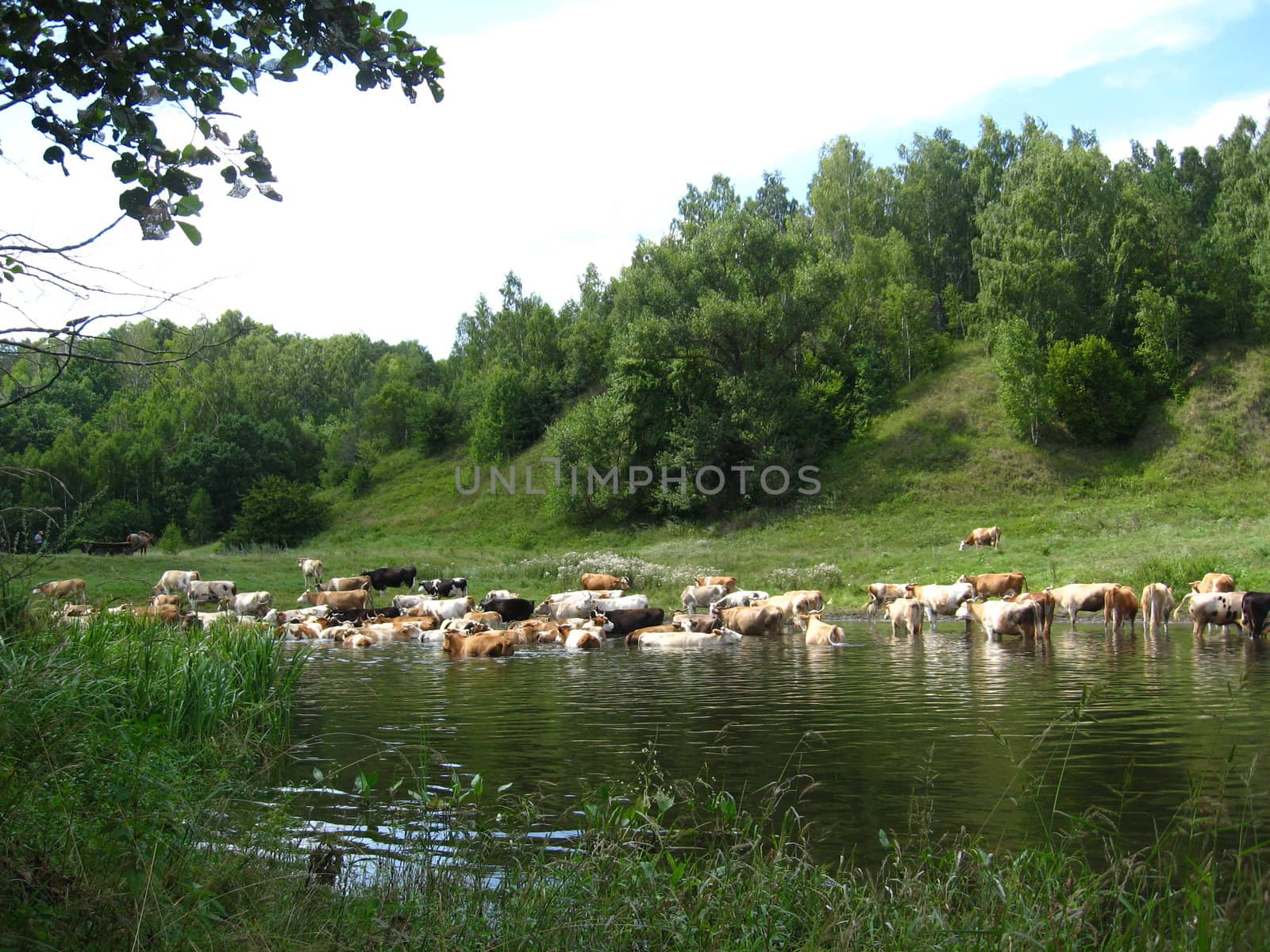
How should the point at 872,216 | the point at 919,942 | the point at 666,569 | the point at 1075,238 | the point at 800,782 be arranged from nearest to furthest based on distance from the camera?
the point at 919,942 → the point at 800,782 → the point at 666,569 → the point at 1075,238 → the point at 872,216

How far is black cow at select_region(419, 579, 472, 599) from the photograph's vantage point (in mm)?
34156

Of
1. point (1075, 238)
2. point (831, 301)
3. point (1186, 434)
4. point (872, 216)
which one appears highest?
point (872, 216)

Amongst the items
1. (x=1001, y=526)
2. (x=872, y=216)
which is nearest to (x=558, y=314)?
(x=872, y=216)

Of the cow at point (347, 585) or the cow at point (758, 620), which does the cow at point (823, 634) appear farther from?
the cow at point (347, 585)

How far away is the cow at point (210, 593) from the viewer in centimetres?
3194

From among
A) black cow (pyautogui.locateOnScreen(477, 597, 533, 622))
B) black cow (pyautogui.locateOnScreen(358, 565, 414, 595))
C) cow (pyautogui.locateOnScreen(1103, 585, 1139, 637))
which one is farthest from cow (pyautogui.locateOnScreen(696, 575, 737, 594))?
black cow (pyautogui.locateOnScreen(358, 565, 414, 595))

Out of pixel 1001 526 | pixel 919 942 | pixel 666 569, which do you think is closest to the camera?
pixel 919 942

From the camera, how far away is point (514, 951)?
4711 millimetres

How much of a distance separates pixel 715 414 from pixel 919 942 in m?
50.4

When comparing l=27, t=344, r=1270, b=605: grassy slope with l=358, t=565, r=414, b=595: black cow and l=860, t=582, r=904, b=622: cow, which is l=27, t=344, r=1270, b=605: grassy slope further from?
l=860, t=582, r=904, b=622: cow

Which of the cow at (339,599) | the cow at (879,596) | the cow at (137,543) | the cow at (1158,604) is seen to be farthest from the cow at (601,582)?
the cow at (137,543)

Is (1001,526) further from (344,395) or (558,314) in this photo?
(344,395)

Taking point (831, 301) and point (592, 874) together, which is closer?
point (592, 874)

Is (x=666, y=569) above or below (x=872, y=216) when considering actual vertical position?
below
